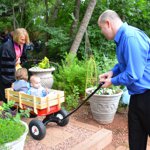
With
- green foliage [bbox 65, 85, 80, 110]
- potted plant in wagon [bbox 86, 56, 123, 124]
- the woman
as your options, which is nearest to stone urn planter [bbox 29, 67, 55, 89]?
green foliage [bbox 65, 85, 80, 110]

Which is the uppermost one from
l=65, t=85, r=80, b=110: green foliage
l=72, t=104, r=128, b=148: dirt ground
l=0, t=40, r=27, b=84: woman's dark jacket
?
l=0, t=40, r=27, b=84: woman's dark jacket

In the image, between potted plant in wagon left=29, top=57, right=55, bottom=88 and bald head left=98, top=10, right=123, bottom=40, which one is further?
potted plant in wagon left=29, top=57, right=55, bottom=88

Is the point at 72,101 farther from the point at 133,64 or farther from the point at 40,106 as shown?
the point at 133,64

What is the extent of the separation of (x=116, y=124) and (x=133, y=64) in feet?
7.94

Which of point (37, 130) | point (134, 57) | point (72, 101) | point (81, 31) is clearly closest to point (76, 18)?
point (81, 31)

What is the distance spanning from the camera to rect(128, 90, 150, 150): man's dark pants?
8.86 feet

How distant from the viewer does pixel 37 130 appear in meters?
3.63

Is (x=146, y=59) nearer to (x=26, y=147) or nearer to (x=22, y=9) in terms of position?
(x=26, y=147)

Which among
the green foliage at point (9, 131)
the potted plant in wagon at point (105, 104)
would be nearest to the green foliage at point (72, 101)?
the potted plant in wagon at point (105, 104)

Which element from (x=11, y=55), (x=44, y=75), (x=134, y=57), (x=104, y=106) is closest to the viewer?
(x=134, y=57)

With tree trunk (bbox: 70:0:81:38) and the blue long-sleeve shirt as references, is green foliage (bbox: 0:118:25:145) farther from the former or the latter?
tree trunk (bbox: 70:0:81:38)

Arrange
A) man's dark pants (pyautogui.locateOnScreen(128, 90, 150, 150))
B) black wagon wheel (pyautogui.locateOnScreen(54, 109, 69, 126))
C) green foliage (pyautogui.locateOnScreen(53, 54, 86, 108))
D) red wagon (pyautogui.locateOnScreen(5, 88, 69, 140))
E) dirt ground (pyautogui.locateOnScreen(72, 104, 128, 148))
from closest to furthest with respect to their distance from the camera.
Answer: man's dark pants (pyautogui.locateOnScreen(128, 90, 150, 150))
red wagon (pyautogui.locateOnScreen(5, 88, 69, 140))
black wagon wheel (pyautogui.locateOnScreen(54, 109, 69, 126))
dirt ground (pyautogui.locateOnScreen(72, 104, 128, 148))
green foliage (pyautogui.locateOnScreen(53, 54, 86, 108))

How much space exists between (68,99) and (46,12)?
3.57 metres

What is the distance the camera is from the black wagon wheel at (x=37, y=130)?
360 centimetres
